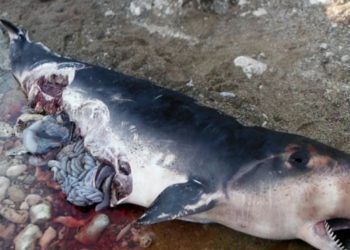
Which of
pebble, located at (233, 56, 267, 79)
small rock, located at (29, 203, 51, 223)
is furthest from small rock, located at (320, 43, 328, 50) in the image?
small rock, located at (29, 203, 51, 223)

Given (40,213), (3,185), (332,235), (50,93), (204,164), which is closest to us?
(332,235)

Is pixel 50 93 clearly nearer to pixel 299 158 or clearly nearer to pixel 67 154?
pixel 67 154

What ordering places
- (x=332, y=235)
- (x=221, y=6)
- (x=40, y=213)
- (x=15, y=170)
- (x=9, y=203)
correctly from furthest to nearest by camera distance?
(x=221, y=6), (x=15, y=170), (x=9, y=203), (x=40, y=213), (x=332, y=235)

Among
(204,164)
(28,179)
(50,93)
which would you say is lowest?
(28,179)

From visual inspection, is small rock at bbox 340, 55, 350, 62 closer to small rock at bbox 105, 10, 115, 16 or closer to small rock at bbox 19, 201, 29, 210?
small rock at bbox 105, 10, 115, 16

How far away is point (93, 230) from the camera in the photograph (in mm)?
4109

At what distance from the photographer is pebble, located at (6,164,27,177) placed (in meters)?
4.59

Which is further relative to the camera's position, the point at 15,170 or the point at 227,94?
the point at 227,94

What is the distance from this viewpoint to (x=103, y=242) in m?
4.04

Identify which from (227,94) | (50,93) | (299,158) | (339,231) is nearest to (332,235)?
(339,231)

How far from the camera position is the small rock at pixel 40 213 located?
4.22 meters

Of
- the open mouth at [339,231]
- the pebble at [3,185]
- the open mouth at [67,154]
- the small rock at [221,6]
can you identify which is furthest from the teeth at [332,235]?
the small rock at [221,6]

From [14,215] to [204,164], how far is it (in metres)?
1.53

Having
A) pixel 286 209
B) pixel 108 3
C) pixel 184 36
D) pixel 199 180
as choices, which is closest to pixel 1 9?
pixel 108 3
